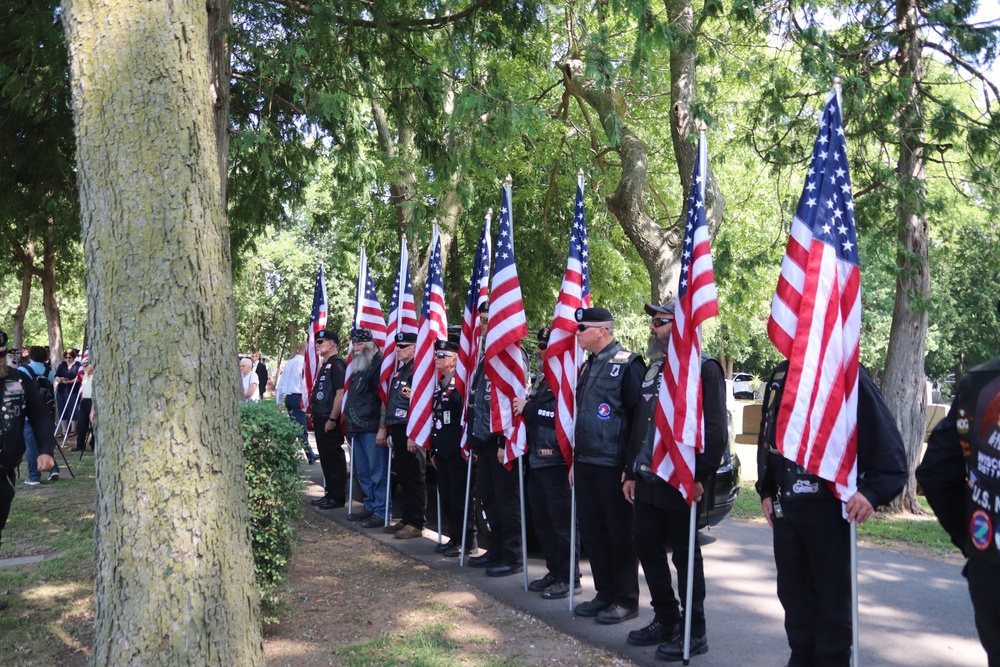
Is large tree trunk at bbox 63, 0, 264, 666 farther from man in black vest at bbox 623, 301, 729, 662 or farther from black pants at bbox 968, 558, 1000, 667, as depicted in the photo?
black pants at bbox 968, 558, 1000, 667

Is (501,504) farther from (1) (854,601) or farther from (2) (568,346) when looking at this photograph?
(1) (854,601)

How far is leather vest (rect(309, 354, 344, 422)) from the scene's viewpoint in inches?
456

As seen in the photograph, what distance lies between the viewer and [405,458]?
32.2 ft

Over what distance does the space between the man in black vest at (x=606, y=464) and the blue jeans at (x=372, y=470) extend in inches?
169

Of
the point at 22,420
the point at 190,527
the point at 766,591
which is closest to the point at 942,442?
the point at 190,527

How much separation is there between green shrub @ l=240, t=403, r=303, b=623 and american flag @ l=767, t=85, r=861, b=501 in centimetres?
344

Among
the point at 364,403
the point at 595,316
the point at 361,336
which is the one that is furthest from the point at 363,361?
the point at 595,316

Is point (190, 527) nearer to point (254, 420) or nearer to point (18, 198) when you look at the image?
point (254, 420)

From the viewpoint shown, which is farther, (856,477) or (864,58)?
(864,58)

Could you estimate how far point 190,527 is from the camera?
12.9 ft

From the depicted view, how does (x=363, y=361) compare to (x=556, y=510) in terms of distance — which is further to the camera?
(x=363, y=361)

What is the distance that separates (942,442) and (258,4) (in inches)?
367

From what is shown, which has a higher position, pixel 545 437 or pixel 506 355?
pixel 506 355

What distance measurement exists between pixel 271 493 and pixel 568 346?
8.17 ft
